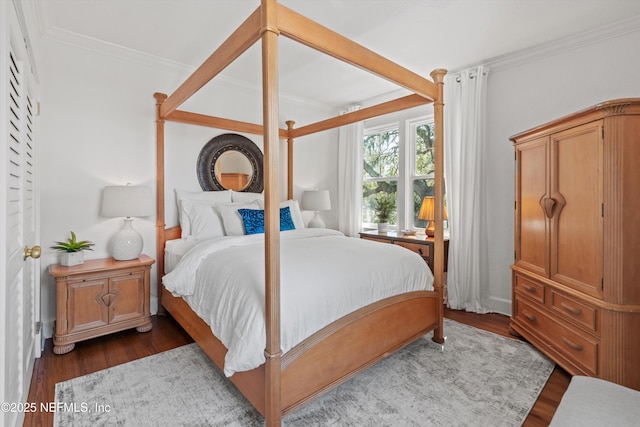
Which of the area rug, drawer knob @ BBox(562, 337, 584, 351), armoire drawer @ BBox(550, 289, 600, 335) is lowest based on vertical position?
A: the area rug

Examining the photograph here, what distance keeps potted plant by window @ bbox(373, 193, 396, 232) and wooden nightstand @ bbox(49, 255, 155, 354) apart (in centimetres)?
290

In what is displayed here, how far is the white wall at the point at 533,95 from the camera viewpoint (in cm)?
255

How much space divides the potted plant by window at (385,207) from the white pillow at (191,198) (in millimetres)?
2106

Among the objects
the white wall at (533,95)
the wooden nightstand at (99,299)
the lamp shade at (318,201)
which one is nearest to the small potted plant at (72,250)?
the wooden nightstand at (99,299)

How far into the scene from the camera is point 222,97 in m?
3.58

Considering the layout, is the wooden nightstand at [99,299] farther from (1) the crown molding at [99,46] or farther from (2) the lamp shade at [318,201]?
(2) the lamp shade at [318,201]

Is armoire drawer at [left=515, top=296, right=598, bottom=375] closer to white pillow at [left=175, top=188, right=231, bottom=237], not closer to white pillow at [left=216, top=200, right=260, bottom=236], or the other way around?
white pillow at [left=216, top=200, right=260, bottom=236]

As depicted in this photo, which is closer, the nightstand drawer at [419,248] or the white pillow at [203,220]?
the white pillow at [203,220]

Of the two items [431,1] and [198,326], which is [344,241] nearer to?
[198,326]

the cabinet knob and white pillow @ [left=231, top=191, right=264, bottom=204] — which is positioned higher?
white pillow @ [left=231, top=191, right=264, bottom=204]

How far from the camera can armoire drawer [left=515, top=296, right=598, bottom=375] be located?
188 cm

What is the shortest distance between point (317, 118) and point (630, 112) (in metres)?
3.48

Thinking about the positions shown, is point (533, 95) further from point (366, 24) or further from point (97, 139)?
point (97, 139)

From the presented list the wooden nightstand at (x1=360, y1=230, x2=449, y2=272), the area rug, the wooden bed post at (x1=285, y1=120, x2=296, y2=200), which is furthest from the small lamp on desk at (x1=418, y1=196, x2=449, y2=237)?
the wooden bed post at (x1=285, y1=120, x2=296, y2=200)
